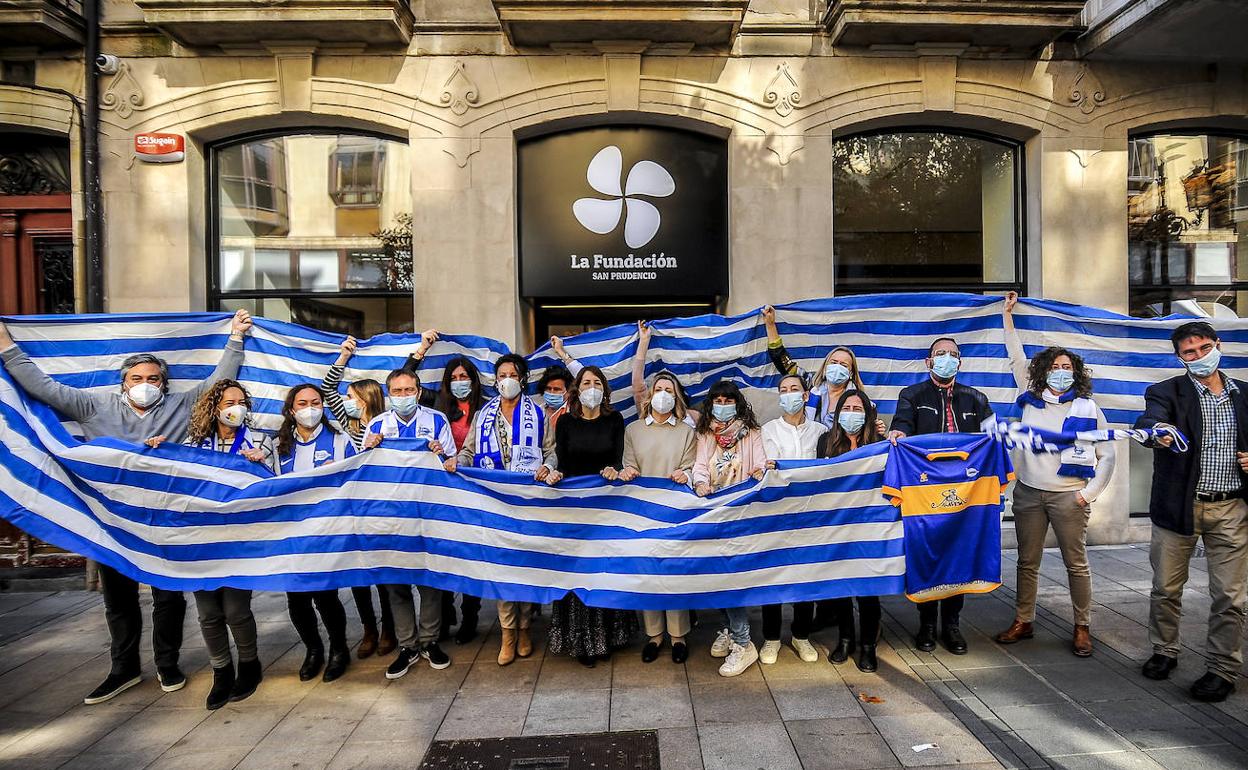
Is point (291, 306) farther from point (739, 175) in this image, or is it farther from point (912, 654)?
point (912, 654)

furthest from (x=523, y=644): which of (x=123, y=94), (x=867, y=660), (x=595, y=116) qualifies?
(x=123, y=94)

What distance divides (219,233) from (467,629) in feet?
19.9

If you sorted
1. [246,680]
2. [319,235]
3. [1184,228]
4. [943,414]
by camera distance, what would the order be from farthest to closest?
[1184,228] → [319,235] → [943,414] → [246,680]

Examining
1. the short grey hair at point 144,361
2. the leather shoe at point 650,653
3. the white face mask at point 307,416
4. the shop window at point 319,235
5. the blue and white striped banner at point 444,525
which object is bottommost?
the leather shoe at point 650,653

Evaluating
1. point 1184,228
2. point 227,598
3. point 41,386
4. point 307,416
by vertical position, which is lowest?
point 227,598

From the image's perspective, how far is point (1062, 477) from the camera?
519cm

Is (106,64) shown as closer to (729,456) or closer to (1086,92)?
(729,456)

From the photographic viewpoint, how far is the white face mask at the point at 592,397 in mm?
5258

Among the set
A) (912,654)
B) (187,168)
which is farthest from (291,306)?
(912,654)

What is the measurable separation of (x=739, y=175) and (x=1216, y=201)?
20.2 feet

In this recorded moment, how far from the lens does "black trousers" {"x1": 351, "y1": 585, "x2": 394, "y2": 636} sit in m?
5.41

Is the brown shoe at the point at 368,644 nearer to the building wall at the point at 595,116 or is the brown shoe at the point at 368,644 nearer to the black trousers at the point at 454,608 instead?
the black trousers at the point at 454,608

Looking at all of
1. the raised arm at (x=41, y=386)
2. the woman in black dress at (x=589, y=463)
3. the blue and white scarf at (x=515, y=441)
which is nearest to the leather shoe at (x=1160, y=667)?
the woman in black dress at (x=589, y=463)

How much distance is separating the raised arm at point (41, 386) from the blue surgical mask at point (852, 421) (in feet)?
17.9
